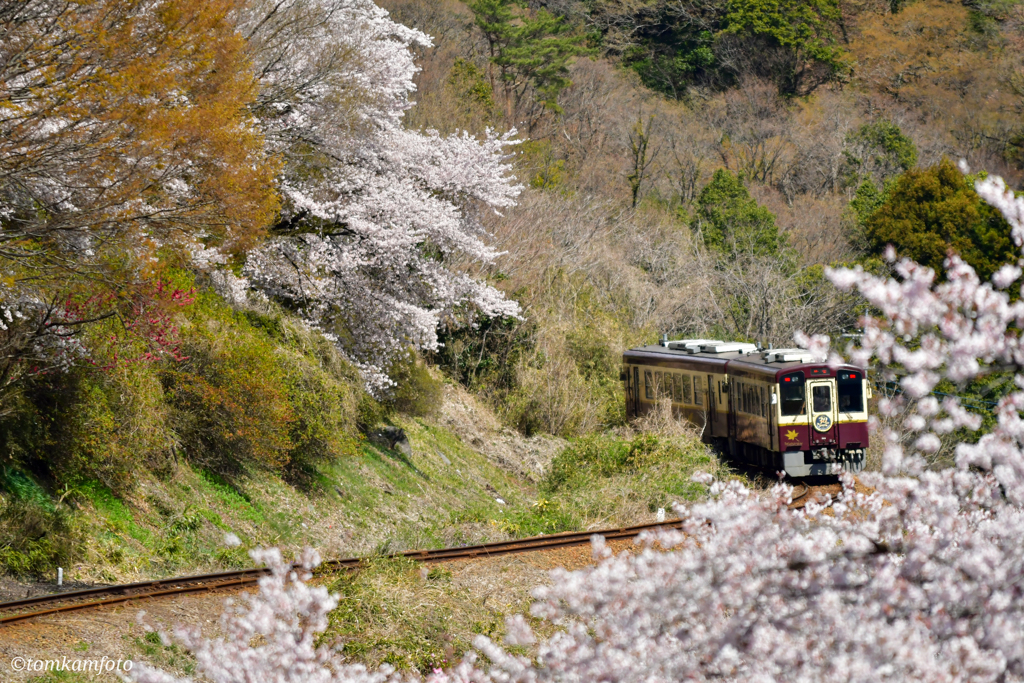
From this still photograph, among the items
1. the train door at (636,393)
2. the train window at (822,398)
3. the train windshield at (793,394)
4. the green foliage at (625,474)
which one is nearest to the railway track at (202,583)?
the green foliage at (625,474)

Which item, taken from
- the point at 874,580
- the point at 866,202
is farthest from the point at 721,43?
the point at 874,580

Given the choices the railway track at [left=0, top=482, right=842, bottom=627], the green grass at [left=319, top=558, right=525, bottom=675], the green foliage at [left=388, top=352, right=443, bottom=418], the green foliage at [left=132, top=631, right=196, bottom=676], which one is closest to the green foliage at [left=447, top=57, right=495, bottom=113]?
the green foliage at [left=388, top=352, right=443, bottom=418]

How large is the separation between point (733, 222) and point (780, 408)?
24541 mm

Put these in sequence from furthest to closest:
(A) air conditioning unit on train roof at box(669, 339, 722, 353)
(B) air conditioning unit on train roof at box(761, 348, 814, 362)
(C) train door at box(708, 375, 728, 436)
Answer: (A) air conditioning unit on train roof at box(669, 339, 722, 353) < (C) train door at box(708, 375, 728, 436) < (B) air conditioning unit on train roof at box(761, 348, 814, 362)

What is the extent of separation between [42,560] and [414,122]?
72.2ft

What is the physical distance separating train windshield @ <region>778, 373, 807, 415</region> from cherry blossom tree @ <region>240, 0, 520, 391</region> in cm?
607

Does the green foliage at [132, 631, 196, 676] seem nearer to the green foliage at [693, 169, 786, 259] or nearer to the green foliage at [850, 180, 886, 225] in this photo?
the green foliage at [693, 169, 786, 259]

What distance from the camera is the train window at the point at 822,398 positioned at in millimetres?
20203

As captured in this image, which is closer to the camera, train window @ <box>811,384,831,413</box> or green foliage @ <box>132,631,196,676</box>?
green foliage @ <box>132,631,196,676</box>

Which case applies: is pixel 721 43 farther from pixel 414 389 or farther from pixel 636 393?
pixel 414 389

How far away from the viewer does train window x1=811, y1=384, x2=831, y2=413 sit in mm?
20203

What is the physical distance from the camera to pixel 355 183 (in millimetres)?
19578

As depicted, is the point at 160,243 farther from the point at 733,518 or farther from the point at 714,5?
the point at 714,5

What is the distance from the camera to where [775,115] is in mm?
62312
